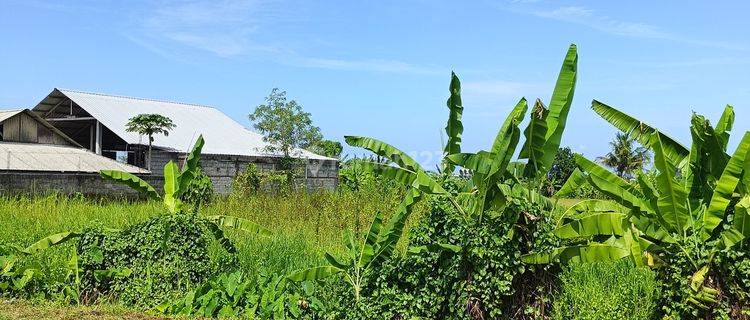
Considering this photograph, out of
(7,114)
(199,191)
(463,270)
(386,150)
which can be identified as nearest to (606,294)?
(463,270)

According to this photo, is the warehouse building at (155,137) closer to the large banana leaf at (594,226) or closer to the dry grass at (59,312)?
the dry grass at (59,312)

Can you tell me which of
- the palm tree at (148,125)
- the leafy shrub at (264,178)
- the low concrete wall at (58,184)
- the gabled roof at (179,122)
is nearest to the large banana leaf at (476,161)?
the low concrete wall at (58,184)

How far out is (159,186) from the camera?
2586cm

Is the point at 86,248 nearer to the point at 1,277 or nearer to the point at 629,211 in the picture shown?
the point at 1,277

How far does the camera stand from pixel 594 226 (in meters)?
6.12

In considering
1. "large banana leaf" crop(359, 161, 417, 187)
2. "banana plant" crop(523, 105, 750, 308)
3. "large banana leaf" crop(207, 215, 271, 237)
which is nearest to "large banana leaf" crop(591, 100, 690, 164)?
"banana plant" crop(523, 105, 750, 308)

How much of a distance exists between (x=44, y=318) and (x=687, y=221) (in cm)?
603

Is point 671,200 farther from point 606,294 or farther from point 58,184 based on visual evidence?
point 58,184

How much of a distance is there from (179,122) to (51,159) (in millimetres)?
7848

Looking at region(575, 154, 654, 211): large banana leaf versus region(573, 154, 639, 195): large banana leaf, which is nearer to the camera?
region(575, 154, 654, 211): large banana leaf

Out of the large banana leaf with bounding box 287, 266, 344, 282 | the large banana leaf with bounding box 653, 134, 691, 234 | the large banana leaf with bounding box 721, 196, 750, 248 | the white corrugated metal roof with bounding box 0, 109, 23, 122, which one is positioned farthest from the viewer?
the white corrugated metal roof with bounding box 0, 109, 23, 122

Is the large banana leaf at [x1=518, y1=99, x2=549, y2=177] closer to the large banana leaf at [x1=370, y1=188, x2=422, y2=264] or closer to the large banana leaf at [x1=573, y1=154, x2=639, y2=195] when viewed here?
the large banana leaf at [x1=573, y1=154, x2=639, y2=195]

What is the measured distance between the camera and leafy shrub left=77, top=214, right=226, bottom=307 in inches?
301

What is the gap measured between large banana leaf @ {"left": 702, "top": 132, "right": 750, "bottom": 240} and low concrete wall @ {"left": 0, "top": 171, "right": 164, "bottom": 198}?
18.7 meters
